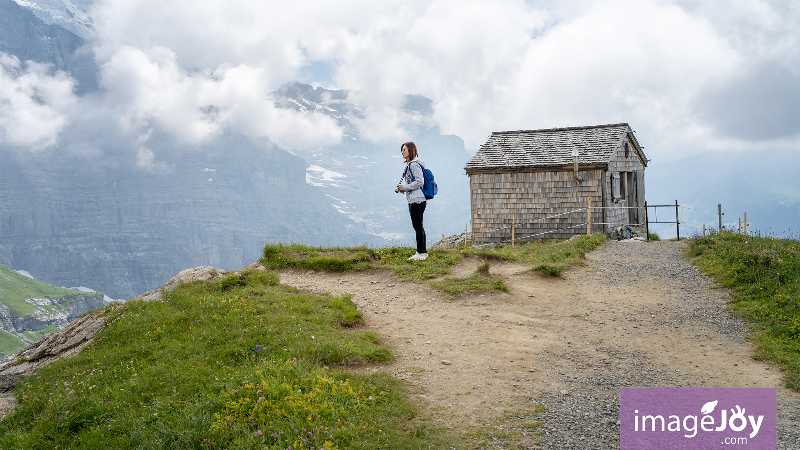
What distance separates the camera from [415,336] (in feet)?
24.2

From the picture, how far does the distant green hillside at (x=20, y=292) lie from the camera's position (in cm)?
14550

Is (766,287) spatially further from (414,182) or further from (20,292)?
(20,292)

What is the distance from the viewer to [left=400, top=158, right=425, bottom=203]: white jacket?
37.2 feet

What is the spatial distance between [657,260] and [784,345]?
25.7 ft

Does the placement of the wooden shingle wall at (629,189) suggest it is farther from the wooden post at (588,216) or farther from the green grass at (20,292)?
the green grass at (20,292)

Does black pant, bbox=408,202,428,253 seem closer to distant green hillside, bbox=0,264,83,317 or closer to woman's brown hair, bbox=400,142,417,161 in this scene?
woman's brown hair, bbox=400,142,417,161

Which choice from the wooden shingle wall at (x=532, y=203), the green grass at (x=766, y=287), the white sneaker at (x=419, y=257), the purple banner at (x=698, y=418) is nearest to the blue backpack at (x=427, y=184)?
the white sneaker at (x=419, y=257)

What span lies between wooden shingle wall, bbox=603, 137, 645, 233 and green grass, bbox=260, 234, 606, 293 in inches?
389

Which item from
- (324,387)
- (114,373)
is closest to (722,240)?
(324,387)

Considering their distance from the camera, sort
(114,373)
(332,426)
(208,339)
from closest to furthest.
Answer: (332,426) → (114,373) → (208,339)

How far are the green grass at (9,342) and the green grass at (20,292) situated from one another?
646 inches

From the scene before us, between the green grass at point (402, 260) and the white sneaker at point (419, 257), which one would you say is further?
the white sneaker at point (419, 257)

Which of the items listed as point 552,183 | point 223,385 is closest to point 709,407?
point 223,385

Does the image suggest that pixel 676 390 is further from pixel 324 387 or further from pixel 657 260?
pixel 657 260
